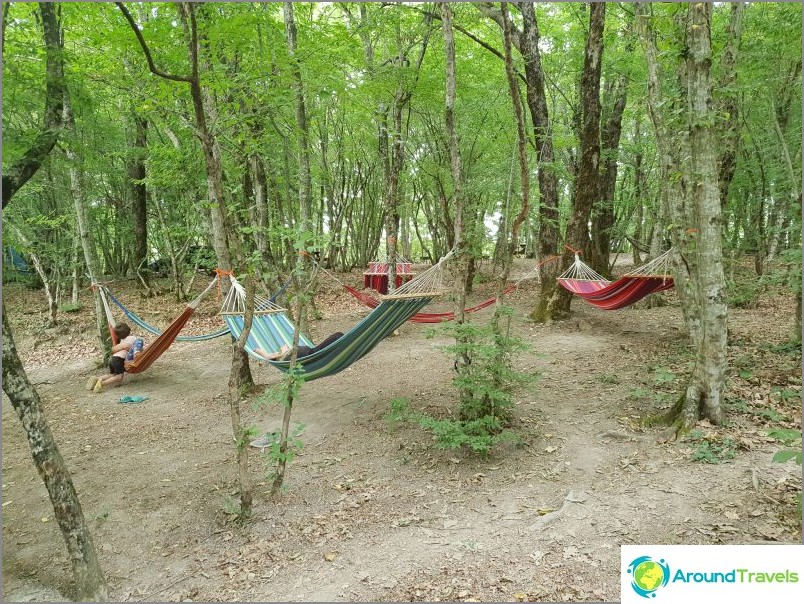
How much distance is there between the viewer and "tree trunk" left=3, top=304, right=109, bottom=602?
6.59 feet

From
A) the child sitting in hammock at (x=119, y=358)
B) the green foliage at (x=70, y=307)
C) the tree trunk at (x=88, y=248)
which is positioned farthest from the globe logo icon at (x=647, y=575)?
the green foliage at (x=70, y=307)

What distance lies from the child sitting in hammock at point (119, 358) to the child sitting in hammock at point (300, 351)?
1.87m

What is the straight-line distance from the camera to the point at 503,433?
9.38 ft

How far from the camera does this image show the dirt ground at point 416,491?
203cm

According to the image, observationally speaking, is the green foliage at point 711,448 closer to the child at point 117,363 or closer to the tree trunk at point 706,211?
the tree trunk at point 706,211

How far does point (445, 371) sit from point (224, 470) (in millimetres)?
2167

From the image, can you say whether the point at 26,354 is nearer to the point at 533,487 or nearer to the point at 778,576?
the point at 533,487

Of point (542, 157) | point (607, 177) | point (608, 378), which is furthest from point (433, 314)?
point (607, 177)

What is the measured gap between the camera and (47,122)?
95.6 inches

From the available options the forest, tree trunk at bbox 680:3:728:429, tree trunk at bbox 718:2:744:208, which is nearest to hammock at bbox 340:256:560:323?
the forest

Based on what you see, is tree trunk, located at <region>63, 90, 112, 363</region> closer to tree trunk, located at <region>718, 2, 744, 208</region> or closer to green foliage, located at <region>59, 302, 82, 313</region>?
green foliage, located at <region>59, 302, 82, 313</region>

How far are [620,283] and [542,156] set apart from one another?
173cm

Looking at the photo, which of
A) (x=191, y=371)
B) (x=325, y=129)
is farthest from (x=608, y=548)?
(x=325, y=129)

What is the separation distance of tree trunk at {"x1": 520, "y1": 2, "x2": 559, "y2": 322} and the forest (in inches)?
1.2
